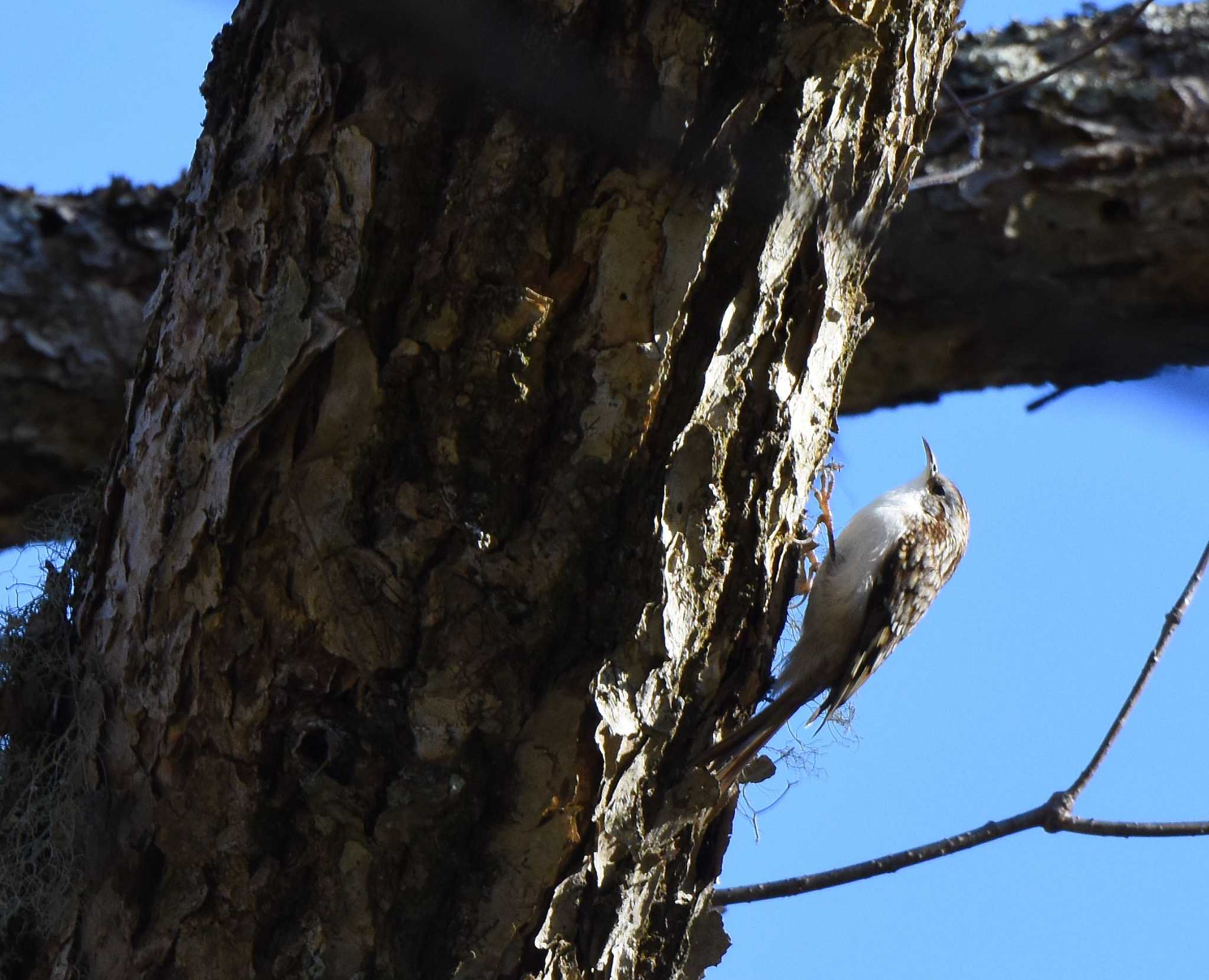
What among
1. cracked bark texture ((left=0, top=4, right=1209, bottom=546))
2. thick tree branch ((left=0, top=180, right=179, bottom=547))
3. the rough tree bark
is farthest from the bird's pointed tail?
thick tree branch ((left=0, top=180, right=179, bottom=547))

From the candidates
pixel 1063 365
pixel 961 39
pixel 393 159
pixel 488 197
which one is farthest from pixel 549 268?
pixel 961 39

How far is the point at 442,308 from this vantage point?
136cm

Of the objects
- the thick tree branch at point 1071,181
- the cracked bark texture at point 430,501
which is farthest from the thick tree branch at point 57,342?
the thick tree branch at point 1071,181

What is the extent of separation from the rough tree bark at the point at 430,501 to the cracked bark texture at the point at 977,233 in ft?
3.04

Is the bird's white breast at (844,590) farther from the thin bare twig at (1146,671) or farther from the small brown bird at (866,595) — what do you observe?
the thin bare twig at (1146,671)

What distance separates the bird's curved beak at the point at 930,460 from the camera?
355 cm

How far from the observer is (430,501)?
137 cm

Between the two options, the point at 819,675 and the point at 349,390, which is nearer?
the point at 349,390

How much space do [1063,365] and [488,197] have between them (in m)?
Result: 0.64

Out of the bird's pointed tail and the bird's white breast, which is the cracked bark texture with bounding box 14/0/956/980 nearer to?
the bird's pointed tail

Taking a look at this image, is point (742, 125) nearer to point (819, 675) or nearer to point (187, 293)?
point (187, 293)

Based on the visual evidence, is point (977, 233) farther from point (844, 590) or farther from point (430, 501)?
point (430, 501)

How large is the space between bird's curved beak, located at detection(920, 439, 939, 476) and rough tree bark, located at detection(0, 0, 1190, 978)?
2260mm

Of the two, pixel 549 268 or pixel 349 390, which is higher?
pixel 549 268
